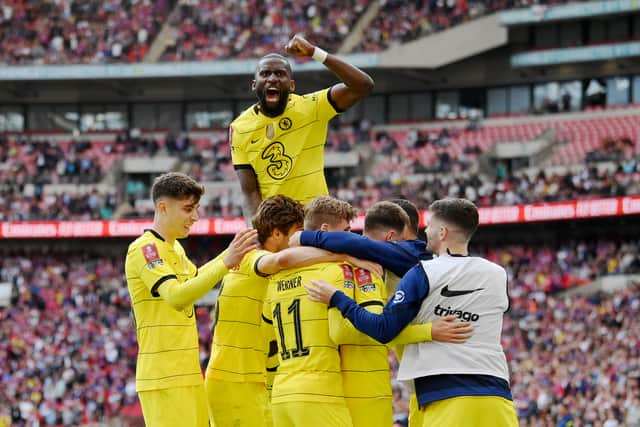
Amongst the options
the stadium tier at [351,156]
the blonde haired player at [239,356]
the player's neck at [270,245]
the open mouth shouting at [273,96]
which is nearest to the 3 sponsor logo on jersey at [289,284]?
the player's neck at [270,245]

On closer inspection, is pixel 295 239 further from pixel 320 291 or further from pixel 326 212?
pixel 320 291

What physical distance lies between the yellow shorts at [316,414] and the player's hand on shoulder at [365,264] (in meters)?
0.79

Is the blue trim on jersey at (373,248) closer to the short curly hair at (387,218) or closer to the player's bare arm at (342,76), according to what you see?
the short curly hair at (387,218)

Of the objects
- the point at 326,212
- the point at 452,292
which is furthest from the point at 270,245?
the point at 452,292

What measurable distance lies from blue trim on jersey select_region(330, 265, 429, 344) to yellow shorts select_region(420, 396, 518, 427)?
485 mm

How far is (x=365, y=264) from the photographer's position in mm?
6426

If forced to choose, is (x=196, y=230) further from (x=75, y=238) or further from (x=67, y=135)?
(x=67, y=135)

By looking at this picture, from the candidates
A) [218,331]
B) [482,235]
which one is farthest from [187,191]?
[482,235]

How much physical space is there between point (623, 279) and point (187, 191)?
64.9 ft

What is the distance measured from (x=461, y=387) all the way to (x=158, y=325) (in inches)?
78.4

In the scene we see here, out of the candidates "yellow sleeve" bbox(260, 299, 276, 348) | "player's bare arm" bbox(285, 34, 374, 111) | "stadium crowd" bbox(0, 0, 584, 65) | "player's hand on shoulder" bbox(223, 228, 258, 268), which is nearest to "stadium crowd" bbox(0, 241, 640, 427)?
"stadium crowd" bbox(0, 0, 584, 65)

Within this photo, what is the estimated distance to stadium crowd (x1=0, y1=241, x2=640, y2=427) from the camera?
19672mm

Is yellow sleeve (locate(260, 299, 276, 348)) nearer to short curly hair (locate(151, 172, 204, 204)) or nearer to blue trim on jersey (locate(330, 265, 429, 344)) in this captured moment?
short curly hair (locate(151, 172, 204, 204))

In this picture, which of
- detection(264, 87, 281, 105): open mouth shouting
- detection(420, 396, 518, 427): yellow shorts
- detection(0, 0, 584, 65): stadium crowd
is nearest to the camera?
detection(420, 396, 518, 427): yellow shorts
